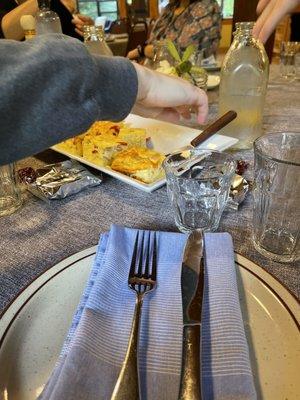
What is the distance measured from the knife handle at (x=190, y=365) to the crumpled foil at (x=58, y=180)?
0.37 meters

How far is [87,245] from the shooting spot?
1.63ft

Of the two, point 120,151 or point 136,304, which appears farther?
point 120,151

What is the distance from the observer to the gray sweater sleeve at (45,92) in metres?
0.34

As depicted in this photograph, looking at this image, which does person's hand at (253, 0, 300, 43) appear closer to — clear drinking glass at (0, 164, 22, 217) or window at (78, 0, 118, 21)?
clear drinking glass at (0, 164, 22, 217)

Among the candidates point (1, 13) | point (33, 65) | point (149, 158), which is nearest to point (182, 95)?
point (149, 158)

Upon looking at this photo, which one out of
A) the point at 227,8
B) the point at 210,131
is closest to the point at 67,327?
the point at 210,131

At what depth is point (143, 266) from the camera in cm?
41

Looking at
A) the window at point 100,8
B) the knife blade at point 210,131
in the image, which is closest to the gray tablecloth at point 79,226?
the knife blade at point 210,131

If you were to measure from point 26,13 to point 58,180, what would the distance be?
1.40 meters

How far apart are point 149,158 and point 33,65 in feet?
1.09

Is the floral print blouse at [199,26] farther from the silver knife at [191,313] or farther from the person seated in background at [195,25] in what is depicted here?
the silver knife at [191,313]

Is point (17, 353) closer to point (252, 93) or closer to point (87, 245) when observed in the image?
point (87, 245)

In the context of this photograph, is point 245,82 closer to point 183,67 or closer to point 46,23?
point 183,67

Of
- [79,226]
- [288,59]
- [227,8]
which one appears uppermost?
[227,8]
